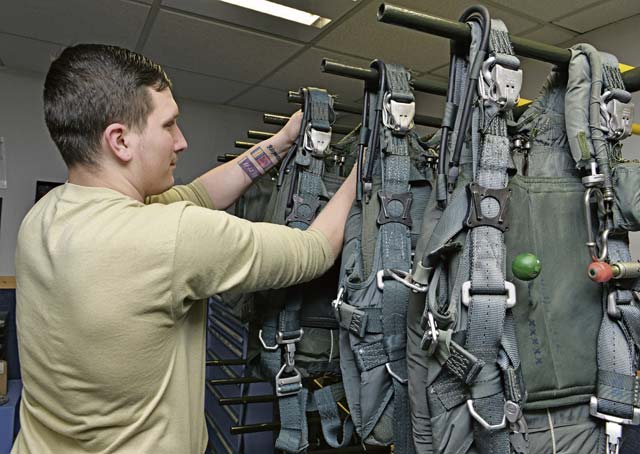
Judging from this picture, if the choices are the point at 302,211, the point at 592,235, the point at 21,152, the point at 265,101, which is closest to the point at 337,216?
the point at 302,211

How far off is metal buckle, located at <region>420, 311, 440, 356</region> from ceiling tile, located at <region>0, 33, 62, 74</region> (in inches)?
101

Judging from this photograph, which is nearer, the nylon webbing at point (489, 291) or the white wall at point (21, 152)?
the nylon webbing at point (489, 291)

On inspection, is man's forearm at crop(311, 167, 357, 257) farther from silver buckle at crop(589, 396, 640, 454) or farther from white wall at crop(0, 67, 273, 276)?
white wall at crop(0, 67, 273, 276)

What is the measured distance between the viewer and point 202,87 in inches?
127

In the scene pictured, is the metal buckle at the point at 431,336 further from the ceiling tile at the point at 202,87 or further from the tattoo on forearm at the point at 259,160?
the ceiling tile at the point at 202,87

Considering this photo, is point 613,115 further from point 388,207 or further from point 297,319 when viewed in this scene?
point 297,319

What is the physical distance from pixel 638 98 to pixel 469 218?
2007 mm

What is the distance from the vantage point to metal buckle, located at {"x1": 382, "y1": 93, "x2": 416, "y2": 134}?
0.88 m

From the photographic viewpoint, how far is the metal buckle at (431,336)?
0.65 meters

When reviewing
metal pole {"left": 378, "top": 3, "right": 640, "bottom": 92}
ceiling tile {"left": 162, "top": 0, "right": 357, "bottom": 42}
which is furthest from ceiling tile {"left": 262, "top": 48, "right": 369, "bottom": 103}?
metal pole {"left": 378, "top": 3, "right": 640, "bottom": 92}

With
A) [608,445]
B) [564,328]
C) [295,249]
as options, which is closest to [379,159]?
[295,249]

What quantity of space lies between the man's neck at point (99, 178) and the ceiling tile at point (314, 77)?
186 centimetres

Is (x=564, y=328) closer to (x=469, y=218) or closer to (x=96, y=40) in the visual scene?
(x=469, y=218)

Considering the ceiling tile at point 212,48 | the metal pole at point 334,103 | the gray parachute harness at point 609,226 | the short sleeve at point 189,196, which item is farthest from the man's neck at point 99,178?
the ceiling tile at point 212,48
